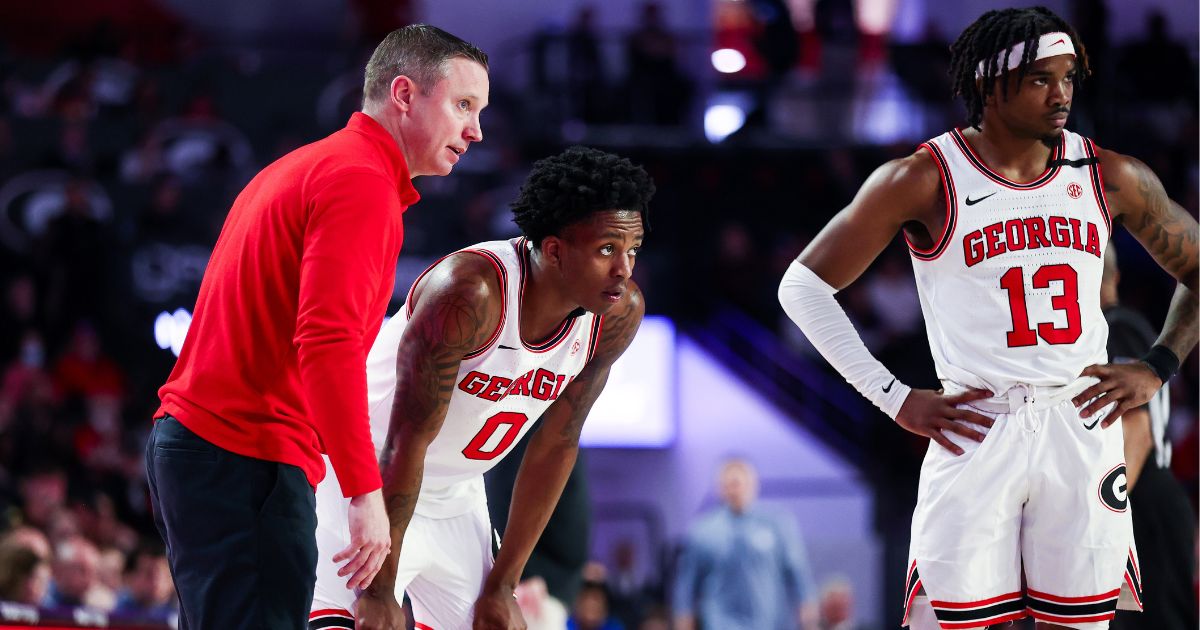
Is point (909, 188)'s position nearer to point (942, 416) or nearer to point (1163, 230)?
point (942, 416)

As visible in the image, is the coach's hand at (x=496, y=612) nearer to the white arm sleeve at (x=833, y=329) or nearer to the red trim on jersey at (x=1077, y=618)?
the white arm sleeve at (x=833, y=329)

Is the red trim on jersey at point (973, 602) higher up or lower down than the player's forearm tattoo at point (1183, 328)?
lower down

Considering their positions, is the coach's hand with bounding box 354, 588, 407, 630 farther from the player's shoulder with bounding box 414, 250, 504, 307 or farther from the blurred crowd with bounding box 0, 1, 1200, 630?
the blurred crowd with bounding box 0, 1, 1200, 630

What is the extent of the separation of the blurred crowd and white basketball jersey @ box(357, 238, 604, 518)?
153 inches

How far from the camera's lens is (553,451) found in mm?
4168

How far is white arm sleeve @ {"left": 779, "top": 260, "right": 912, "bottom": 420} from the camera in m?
3.92

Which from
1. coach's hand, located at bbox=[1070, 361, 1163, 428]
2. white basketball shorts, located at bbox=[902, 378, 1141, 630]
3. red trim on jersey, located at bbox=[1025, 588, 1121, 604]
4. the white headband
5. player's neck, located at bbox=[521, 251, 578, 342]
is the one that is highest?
the white headband

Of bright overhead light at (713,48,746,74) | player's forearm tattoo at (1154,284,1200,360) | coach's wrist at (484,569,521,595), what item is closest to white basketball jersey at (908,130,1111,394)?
player's forearm tattoo at (1154,284,1200,360)

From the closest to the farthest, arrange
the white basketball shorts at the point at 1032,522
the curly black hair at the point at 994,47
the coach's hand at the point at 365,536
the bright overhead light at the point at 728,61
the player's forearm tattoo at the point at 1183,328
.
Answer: the coach's hand at the point at 365,536, the white basketball shorts at the point at 1032,522, the curly black hair at the point at 994,47, the player's forearm tattoo at the point at 1183,328, the bright overhead light at the point at 728,61

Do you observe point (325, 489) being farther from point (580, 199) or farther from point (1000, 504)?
point (1000, 504)

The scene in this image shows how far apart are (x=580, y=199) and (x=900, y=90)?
11321mm

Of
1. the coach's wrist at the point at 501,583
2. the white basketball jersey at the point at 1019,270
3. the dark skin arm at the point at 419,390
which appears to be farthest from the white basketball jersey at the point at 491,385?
the white basketball jersey at the point at 1019,270

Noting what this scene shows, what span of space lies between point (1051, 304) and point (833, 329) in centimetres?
60

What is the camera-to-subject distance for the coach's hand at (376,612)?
146 inches
